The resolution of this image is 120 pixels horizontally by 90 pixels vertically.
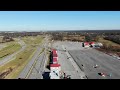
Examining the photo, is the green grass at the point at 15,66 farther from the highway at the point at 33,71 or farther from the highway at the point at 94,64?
the highway at the point at 94,64

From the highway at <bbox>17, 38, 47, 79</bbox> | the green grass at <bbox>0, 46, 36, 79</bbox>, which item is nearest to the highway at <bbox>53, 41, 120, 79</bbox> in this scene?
the highway at <bbox>17, 38, 47, 79</bbox>

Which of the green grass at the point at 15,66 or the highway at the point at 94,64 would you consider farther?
the green grass at the point at 15,66

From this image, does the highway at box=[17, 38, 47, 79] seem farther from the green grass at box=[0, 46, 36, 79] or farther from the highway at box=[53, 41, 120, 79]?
the highway at box=[53, 41, 120, 79]

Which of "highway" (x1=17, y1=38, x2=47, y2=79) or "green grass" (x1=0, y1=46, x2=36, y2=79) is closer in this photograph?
"highway" (x1=17, y1=38, x2=47, y2=79)

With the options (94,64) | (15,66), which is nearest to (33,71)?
(15,66)

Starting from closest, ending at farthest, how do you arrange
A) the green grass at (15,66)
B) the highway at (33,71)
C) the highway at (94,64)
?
the highway at (33,71)
the highway at (94,64)
the green grass at (15,66)

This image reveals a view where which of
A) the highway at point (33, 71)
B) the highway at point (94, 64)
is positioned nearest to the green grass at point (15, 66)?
the highway at point (33, 71)

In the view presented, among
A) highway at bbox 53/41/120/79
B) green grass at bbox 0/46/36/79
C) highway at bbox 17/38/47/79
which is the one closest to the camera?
highway at bbox 17/38/47/79
